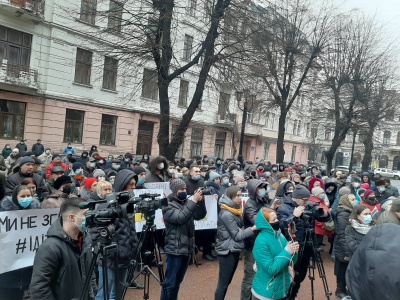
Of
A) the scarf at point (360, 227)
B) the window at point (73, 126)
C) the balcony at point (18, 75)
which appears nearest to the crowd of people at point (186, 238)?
the scarf at point (360, 227)

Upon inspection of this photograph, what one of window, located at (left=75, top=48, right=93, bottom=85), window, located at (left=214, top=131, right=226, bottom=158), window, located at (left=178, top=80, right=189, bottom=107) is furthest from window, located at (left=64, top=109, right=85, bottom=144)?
window, located at (left=214, top=131, right=226, bottom=158)

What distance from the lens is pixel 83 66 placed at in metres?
21.9

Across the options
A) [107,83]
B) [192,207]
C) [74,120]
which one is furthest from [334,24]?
[192,207]

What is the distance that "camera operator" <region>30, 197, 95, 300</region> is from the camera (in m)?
2.83

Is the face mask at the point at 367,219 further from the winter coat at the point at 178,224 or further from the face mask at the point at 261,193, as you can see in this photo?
the winter coat at the point at 178,224

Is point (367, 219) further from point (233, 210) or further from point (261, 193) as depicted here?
point (233, 210)

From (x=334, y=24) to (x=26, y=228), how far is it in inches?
784

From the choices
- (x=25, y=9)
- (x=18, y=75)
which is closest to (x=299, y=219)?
(x=18, y=75)

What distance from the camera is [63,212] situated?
308 cm

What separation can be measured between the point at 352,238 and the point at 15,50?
19186mm

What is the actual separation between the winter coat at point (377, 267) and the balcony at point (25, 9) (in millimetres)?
20146

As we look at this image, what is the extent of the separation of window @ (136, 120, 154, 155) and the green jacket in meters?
22.9

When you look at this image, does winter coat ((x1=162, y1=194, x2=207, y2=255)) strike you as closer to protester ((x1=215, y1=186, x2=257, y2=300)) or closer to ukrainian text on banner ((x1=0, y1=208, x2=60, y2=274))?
protester ((x1=215, y1=186, x2=257, y2=300))

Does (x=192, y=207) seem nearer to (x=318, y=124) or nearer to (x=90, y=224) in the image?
(x=90, y=224)
